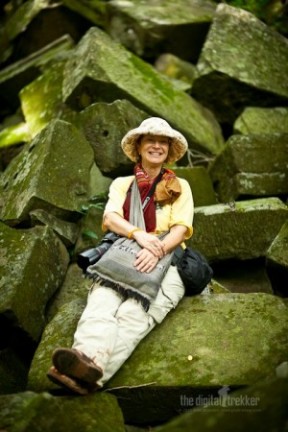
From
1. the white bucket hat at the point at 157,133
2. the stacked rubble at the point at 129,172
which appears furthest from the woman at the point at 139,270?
the stacked rubble at the point at 129,172

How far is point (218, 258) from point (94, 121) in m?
2.32

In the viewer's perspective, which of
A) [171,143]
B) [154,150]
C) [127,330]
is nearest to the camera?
[127,330]

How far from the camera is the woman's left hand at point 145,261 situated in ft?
9.50

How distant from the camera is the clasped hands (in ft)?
9.54

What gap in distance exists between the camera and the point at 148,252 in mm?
2965

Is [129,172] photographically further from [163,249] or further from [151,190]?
[163,249]

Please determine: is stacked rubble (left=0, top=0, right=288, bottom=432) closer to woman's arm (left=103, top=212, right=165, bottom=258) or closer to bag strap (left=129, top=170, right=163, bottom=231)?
woman's arm (left=103, top=212, right=165, bottom=258)

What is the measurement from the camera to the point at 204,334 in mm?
2971

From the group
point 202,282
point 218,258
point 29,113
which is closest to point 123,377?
point 202,282

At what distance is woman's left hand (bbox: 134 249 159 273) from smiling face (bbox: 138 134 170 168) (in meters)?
0.77

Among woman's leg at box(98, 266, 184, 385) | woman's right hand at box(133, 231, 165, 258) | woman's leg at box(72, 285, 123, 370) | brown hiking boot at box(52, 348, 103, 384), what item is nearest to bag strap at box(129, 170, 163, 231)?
woman's right hand at box(133, 231, 165, 258)

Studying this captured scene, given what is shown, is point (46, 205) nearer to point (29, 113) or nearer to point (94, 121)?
point (94, 121)

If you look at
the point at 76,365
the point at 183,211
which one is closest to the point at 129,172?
the point at 183,211

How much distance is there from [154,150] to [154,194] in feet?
1.17
